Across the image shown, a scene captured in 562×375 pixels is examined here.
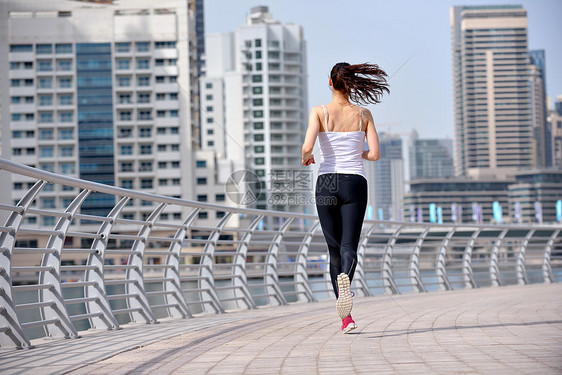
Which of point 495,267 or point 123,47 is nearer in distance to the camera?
point 495,267

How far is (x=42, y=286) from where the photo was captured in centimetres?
576

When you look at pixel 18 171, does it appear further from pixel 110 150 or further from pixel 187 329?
pixel 110 150

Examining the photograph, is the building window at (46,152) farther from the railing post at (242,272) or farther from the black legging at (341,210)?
the black legging at (341,210)

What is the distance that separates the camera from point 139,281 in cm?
745

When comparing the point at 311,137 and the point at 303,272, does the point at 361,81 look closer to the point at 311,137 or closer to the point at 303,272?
the point at 311,137

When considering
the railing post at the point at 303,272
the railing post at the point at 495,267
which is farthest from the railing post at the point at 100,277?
the railing post at the point at 495,267

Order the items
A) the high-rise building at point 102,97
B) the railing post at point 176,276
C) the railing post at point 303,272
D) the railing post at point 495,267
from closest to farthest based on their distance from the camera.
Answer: the railing post at point 176,276, the railing post at point 303,272, the railing post at point 495,267, the high-rise building at point 102,97

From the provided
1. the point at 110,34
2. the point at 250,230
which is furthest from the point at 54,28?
the point at 250,230

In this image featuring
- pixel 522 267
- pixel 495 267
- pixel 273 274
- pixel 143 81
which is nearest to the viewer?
pixel 273 274

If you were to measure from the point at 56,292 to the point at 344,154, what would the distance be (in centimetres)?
223

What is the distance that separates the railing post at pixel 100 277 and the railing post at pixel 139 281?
653mm

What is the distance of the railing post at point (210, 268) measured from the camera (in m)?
8.91

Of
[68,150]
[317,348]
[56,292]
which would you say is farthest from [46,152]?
[317,348]

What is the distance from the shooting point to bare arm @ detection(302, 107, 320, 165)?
5.82 metres
